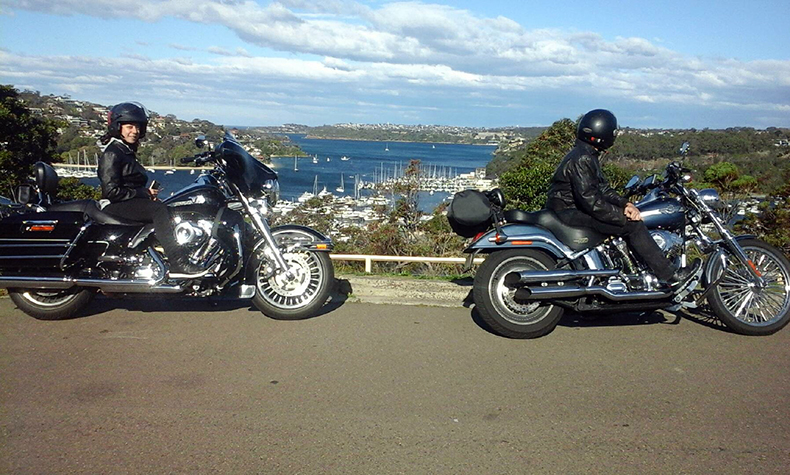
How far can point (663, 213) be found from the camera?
5820 mm

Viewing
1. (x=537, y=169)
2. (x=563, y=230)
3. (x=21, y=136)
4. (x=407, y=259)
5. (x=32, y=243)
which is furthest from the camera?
(x=21, y=136)

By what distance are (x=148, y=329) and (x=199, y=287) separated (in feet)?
1.83

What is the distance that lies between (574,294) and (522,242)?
0.63m

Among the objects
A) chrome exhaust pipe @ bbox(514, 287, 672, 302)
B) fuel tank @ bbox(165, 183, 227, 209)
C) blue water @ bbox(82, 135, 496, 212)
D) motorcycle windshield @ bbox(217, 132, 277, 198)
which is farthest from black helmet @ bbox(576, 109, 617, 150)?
fuel tank @ bbox(165, 183, 227, 209)

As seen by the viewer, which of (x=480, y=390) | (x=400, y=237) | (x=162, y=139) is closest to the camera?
(x=480, y=390)

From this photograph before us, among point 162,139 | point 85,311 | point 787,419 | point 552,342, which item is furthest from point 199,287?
point 162,139

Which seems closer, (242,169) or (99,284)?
(99,284)

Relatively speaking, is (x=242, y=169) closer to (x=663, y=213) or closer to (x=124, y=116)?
(x=124, y=116)

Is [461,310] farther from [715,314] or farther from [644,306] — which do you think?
[715,314]

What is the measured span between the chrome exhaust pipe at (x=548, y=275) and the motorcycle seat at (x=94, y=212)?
338cm

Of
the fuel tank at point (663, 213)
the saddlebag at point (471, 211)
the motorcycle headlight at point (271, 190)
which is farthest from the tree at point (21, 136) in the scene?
the fuel tank at point (663, 213)

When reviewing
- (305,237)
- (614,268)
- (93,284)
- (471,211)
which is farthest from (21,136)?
(614,268)

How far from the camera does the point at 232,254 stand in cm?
572

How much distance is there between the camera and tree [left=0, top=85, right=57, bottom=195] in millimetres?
17672
